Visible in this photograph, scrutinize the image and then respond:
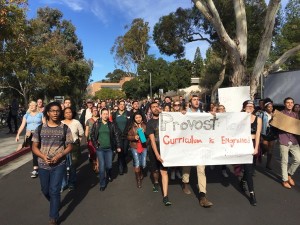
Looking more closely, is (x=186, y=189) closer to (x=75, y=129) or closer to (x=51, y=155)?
(x=75, y=129)

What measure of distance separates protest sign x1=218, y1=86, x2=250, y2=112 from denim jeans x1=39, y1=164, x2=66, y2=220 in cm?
880

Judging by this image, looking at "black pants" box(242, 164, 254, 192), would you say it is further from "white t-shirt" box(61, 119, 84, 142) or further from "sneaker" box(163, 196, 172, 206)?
"white t-shirt" box(61, 119, 84, 142)

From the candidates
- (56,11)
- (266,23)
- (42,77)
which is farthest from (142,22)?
(266,23)

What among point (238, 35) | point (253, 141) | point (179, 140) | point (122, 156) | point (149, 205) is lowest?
point (149, 205)

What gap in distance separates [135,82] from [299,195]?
52569 mm

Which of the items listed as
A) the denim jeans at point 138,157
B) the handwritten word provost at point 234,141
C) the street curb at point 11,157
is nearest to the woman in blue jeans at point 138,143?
the denim jeans at point 138,157

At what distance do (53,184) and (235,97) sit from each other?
29.7 feet

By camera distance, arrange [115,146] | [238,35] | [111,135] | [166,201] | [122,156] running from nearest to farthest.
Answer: [166,201], [111,135], [115,146], [122,156], [238,35]

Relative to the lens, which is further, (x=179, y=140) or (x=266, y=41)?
(x=266, y=41)

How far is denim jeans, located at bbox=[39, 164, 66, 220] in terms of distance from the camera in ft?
15.2

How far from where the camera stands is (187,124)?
5.96 meters

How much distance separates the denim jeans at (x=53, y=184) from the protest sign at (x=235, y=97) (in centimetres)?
880

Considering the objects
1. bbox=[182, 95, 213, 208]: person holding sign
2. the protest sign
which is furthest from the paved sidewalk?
the protest sign

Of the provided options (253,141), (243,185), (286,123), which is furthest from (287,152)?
(243,185)
